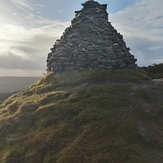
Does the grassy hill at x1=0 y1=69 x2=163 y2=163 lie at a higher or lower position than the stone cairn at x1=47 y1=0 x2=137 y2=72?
lower

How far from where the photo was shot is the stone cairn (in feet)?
109

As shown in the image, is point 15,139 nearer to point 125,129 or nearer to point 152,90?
A: point 125,129

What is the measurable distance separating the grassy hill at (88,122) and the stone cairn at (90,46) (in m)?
1.71

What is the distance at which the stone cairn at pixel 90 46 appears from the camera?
3338 cm

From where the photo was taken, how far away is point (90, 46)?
111 feet

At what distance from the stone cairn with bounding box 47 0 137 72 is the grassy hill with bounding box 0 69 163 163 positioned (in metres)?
1.71

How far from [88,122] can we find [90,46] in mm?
13631

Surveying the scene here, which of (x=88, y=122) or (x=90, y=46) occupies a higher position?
(x=90, y=46)

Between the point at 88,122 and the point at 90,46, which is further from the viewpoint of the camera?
the point at 90,46

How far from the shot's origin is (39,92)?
32.3 metres

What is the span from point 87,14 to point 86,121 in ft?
63.9

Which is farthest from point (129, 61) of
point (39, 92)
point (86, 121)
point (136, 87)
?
point (86, 121)

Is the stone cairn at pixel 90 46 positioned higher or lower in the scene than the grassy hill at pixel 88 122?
higher

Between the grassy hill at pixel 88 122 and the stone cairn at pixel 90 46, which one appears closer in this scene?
the grassy hill at pixel 88 122
